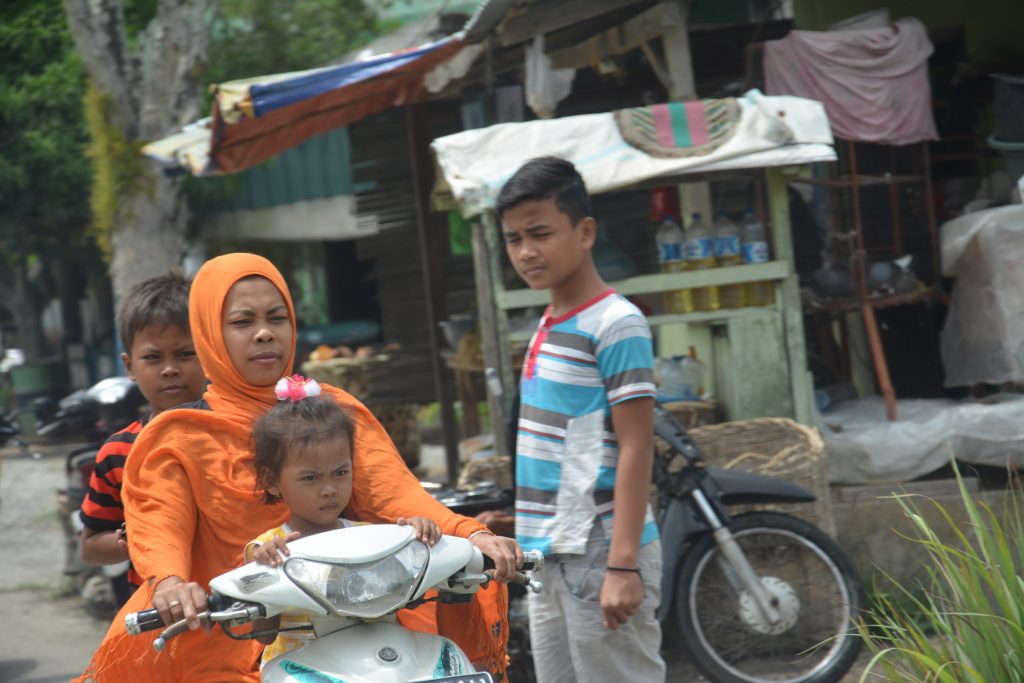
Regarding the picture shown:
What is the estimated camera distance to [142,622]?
2133 mm

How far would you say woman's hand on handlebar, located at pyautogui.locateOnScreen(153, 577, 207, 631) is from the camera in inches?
85.5

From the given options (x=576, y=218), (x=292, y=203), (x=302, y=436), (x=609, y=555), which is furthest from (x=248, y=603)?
(x=292, y=203)

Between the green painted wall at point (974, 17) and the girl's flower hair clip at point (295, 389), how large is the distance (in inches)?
220

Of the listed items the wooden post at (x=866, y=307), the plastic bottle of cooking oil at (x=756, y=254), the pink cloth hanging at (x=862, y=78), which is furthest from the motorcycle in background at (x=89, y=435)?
the pink cloth hanging at (x=862, y=78)

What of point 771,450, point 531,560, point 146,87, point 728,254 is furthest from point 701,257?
point 146,87

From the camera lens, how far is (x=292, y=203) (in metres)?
15.7

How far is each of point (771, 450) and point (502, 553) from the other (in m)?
2.77

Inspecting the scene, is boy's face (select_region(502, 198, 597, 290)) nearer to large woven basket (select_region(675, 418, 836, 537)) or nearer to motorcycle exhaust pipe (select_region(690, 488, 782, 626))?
motorcycle exhaust pipe (select_region(690, 488, 782, 626))

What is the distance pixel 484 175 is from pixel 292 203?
11.2 meters

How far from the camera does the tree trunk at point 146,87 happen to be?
9.84 metres

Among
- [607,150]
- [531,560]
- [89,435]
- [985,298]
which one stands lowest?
[89,435]

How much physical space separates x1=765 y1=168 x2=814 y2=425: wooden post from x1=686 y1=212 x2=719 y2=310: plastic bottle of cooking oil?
287 millimetres

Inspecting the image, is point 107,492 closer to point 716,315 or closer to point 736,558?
point 736,558

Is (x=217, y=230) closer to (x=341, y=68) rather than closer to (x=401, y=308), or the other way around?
(x=401, y=308)
